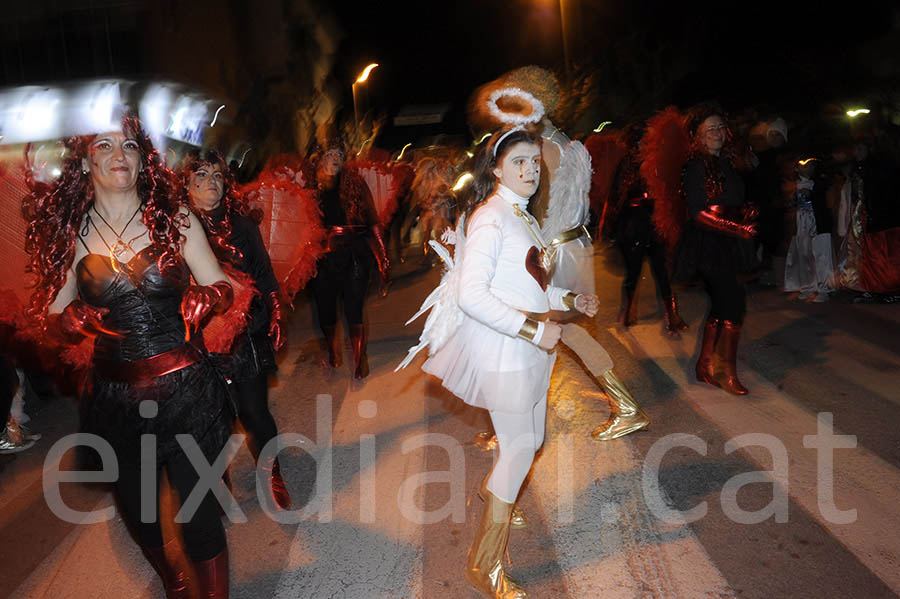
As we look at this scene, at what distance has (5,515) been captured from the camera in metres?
4.27

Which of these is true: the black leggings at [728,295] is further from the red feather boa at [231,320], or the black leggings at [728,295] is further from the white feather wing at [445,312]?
the red feather boa at [231,320]

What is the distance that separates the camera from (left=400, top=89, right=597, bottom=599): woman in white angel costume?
2656 mm

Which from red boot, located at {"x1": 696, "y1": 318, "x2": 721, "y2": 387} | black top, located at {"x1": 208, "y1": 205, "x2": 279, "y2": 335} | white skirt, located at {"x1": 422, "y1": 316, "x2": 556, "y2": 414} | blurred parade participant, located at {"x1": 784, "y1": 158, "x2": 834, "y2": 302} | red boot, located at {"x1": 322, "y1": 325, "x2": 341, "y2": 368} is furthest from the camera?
blurred parade participant, located at {"x1": 784, "y1": 158, "x2": 834, "y2": 302}

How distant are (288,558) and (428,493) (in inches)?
36.7

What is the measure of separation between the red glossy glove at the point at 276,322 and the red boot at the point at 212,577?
151 cm

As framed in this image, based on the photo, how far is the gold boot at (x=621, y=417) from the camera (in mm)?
4559

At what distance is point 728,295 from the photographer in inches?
204

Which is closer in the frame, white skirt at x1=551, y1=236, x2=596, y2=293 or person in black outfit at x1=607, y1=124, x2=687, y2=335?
white skirt at x1=551, y1=236, x2=596, y2=293

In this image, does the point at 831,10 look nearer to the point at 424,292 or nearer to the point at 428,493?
the point at 424,292

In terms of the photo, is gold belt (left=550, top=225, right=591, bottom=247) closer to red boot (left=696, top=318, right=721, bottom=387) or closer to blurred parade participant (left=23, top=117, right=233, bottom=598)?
red boot (left=696, top=318, right=721, bottom=387)

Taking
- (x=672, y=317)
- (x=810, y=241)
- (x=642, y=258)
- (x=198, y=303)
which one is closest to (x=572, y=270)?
(x=198, y=303)

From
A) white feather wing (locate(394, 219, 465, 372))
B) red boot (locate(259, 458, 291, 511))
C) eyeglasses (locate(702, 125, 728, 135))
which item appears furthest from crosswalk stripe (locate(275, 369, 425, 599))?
eyeglasses (locate(702, 125, 728, 135))

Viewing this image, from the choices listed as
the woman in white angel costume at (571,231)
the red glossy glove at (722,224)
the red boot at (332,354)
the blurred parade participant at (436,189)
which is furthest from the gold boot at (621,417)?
the blurred parade participant at (436,189)

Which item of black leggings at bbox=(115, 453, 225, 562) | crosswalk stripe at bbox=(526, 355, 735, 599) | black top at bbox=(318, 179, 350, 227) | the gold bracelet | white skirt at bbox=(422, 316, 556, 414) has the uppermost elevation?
black top at bbox=(318, 179, 350, 227)
